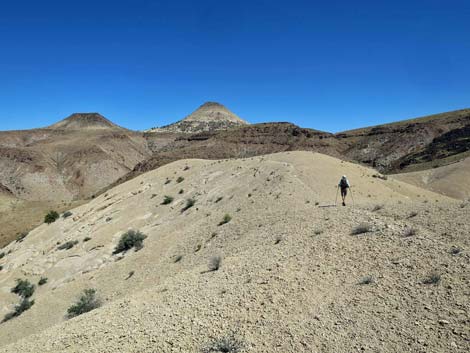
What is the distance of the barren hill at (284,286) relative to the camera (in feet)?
22.9

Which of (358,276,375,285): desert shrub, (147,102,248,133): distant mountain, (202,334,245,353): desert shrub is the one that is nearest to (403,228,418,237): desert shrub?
(358,276,375,285): desert shrub

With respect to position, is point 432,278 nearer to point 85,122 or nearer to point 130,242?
point 130,242

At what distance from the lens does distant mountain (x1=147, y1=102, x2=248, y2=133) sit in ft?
513

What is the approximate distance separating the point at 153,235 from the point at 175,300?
12781mm

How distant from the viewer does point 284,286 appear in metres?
8.84

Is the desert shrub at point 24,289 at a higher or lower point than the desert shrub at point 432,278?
lower

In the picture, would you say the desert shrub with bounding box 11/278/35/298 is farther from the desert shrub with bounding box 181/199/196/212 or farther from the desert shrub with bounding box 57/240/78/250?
the desert shrub with bounding box 181/199/196/212

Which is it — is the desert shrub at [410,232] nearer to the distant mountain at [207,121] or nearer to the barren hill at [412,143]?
the barren hill at [412,143]

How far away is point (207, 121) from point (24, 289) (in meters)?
155

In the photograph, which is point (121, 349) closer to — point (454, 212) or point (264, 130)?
point (454, 212)

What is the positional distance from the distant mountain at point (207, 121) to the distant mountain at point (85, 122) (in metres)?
30.1

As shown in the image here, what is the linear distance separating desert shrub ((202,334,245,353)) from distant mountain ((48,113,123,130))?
18175cm

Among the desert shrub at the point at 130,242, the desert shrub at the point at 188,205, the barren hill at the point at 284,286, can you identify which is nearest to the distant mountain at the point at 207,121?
the desert shrub at the point at 188,205

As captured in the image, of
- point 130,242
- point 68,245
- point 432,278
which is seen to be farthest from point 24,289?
point 432,278
